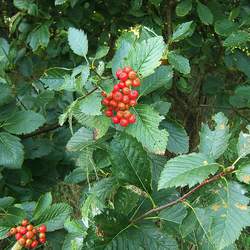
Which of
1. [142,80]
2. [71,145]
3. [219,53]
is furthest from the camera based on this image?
[219,53]

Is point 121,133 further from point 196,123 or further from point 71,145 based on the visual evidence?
point 196,123

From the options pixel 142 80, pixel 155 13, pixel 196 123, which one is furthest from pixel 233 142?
pixel 196 123

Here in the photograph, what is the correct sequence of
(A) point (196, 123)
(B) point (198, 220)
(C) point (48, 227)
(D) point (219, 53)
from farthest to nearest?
(A) point (196, 123)
(D) point (219, 53)
(C) point (48, 227)
(B) point (198, 220)

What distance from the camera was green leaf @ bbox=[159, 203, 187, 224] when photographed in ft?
3.60

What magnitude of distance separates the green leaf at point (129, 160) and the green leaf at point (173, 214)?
4.5 inches

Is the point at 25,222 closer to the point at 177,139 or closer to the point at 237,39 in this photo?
the point at 177,139

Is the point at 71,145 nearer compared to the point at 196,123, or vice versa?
the point at 71,145

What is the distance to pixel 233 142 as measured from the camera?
4.33 ft

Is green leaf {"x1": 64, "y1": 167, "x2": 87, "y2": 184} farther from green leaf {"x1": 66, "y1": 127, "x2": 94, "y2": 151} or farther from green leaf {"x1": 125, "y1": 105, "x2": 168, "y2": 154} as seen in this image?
green leaf {"x1": 125, "y1": 105, "x2": 168, "y2": 154}

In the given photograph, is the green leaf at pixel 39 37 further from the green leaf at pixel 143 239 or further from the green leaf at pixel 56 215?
the green leaf at pixel 143 239

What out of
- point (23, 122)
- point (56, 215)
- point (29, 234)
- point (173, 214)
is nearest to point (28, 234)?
point (29, 234)

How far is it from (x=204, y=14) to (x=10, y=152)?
1.00 m

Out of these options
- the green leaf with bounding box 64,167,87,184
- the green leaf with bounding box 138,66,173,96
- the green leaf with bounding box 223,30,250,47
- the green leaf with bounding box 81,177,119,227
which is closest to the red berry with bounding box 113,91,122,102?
the green leaf with bounding box 138,66,173,96

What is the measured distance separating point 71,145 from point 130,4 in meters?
1.18
